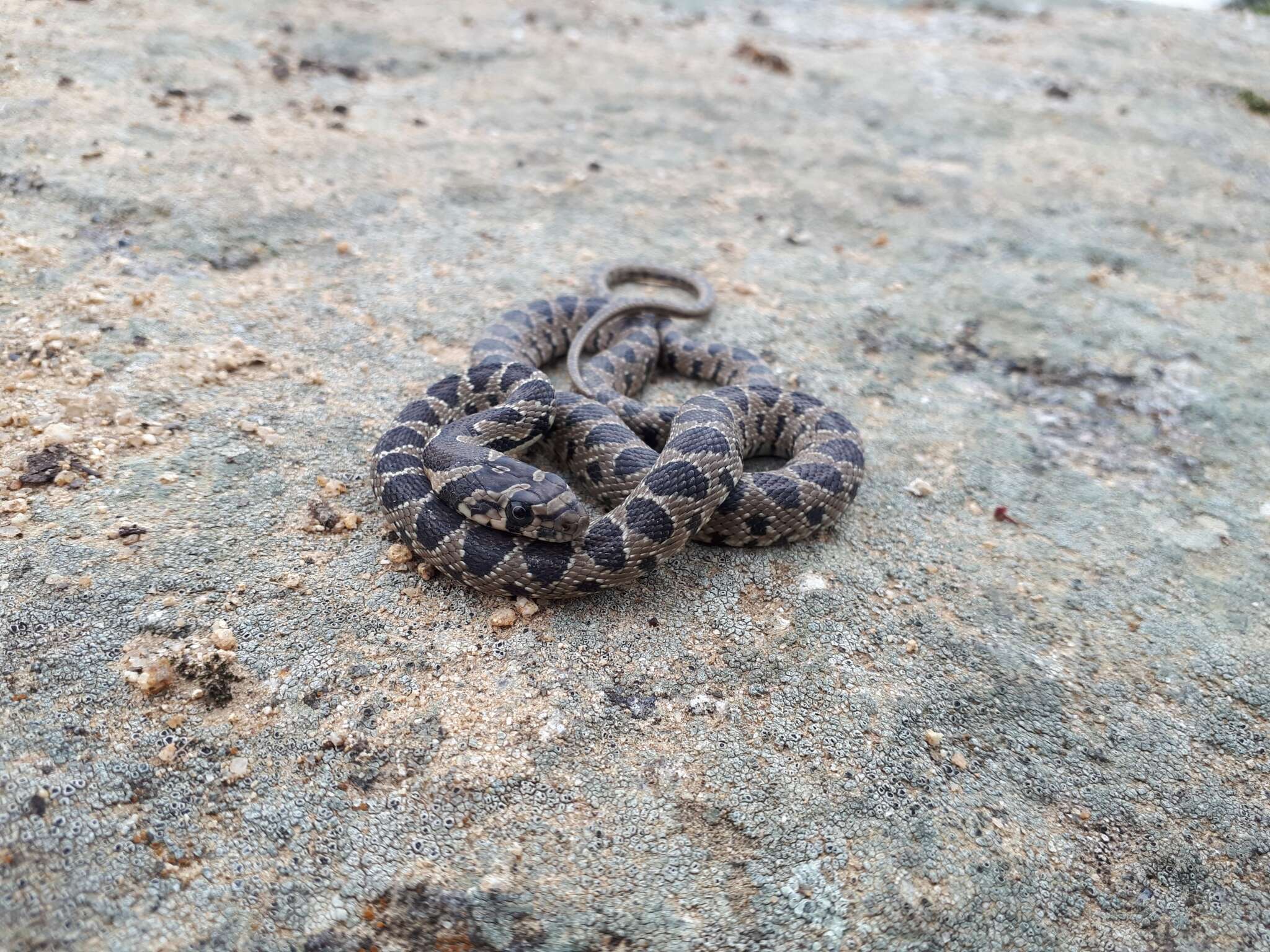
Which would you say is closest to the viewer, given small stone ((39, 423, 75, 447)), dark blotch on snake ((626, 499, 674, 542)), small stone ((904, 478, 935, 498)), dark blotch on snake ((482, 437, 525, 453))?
dark blotch on snake ((626, 499, 674, 542))

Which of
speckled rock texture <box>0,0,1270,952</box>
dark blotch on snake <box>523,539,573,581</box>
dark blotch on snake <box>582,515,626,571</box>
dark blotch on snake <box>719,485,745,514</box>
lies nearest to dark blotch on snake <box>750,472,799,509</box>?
dark blotch on snake <box>719,485,745,514</box>

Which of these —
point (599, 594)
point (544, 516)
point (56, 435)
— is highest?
point (544, 516)

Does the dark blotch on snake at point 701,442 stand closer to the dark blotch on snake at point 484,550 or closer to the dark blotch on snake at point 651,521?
the dark blotch on snake at point 651,521

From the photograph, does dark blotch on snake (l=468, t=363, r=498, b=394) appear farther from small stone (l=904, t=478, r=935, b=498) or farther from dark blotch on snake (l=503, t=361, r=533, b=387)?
small stone (l=904, t=478, r=935, b=498)

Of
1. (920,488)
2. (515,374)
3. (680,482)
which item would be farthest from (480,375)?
(920,488)

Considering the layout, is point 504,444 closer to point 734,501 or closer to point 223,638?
point 734,501
